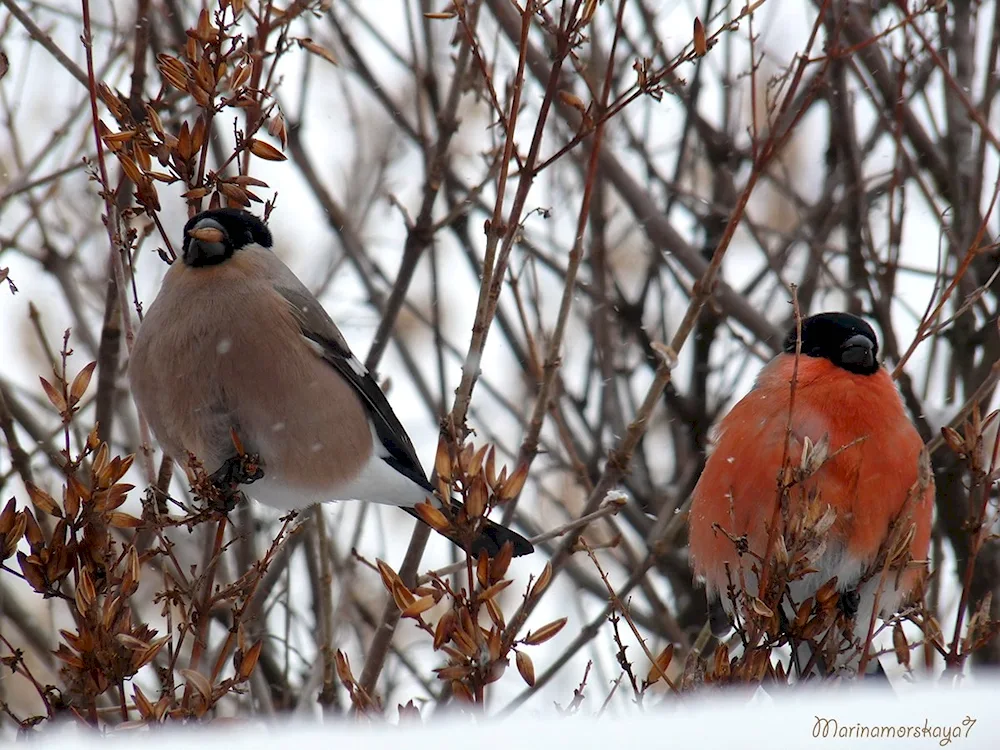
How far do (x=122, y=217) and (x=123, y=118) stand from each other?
0.24 m

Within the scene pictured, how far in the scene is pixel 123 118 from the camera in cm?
245

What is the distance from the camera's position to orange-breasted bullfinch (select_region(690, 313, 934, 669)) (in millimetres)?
3307

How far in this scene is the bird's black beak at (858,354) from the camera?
3.67 metres

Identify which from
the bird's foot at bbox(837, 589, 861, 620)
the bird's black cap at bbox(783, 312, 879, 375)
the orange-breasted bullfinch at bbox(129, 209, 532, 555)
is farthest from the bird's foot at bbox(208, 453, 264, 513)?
the bird's black cap at bbox(783, 312, 879, 375)

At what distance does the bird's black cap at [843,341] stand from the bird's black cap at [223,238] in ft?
5.64

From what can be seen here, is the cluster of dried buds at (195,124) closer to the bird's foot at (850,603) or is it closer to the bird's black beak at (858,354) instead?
the bird's foot at (850,603)

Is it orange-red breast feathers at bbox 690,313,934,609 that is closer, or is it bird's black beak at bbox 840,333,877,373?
orange-red breast feathers at bbox 690,313,934,609

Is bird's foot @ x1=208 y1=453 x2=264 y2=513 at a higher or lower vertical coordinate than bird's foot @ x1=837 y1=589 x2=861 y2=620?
higher

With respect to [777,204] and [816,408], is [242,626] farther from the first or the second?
[777,204]

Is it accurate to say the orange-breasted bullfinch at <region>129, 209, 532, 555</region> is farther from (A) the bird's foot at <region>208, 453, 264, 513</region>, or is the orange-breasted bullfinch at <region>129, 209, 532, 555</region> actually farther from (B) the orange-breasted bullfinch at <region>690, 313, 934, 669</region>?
(B) the orange-breasted bullfinch at <region>690, 313, 934, 669</region>

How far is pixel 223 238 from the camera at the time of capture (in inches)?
128

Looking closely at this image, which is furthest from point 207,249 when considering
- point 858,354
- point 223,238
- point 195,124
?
point 858,354

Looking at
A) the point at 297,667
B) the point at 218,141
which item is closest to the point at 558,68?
the point at 218,141

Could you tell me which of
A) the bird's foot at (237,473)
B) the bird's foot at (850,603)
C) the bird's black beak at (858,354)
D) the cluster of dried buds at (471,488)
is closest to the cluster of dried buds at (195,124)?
the bird's foot at (237,473)
